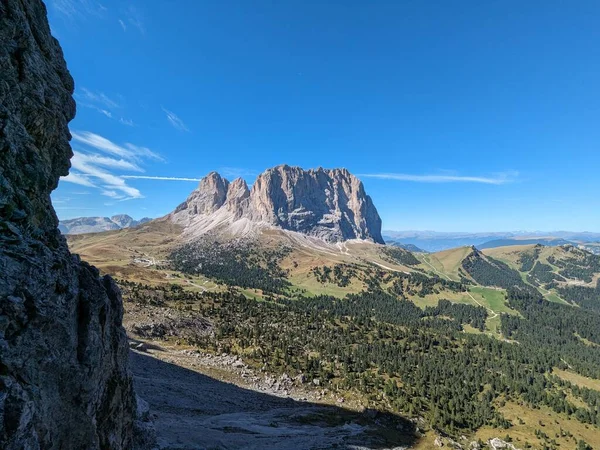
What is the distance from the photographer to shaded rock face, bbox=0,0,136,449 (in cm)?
1575

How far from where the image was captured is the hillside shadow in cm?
4078

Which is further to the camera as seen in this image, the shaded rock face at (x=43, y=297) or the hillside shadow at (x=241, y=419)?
the hillside shadow at (x=241, y=419)

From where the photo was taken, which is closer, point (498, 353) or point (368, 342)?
point (368, 342)

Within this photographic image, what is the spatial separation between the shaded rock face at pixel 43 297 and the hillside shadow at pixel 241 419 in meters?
15.1

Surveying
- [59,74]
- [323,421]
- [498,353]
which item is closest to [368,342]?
[498,353]

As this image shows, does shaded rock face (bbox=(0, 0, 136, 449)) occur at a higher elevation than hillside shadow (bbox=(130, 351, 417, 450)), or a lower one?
higher

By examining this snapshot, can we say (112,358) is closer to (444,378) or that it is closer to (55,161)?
(55,161)

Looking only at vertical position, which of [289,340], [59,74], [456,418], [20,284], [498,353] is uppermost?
[59,74]

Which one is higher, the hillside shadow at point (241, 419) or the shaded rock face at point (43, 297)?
the shaded rock face at point (43, 297)

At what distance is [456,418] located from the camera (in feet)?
257

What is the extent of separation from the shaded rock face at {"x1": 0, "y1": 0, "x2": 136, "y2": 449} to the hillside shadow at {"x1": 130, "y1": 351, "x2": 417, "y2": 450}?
595 inches

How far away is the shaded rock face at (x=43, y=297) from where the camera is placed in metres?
15.8

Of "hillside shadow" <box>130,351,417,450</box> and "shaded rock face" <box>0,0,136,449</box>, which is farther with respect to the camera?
"hillside shadow" <box>130,351,417,450</box>

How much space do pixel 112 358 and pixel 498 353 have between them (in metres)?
168
